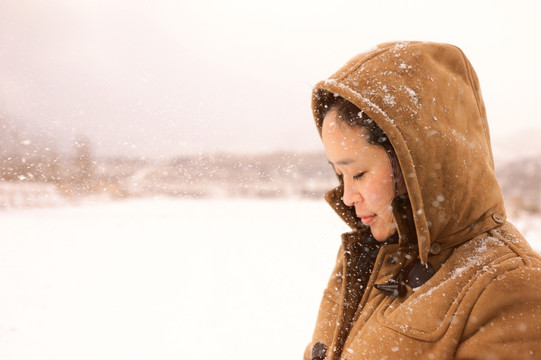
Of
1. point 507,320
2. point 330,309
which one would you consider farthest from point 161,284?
point 507,320

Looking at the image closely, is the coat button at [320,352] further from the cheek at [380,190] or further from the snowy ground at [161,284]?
the snowy ground at [161,284]

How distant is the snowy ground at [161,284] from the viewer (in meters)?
4.32

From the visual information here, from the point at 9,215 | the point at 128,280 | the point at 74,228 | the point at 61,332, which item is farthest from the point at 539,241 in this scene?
the point at 9,215

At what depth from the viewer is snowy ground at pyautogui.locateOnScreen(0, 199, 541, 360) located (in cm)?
432

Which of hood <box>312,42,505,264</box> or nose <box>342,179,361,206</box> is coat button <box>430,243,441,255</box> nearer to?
hood <box>312,42,505,264</box>

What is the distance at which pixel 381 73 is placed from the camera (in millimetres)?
1230

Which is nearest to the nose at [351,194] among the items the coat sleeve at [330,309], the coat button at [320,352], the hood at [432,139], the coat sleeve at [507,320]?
the hood at [432,139]

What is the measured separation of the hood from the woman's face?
0.30 feet

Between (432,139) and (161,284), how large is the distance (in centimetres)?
565

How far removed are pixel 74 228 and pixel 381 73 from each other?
34.1 ft

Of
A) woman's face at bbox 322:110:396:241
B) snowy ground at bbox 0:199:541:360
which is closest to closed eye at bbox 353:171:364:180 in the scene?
woman's face at bbox 322:110:396:241

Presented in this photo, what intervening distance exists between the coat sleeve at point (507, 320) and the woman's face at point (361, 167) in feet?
A: 1.40

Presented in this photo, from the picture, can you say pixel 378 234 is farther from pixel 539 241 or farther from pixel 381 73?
pixel 539 241

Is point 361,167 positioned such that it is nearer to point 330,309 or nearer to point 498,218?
point 498,218
